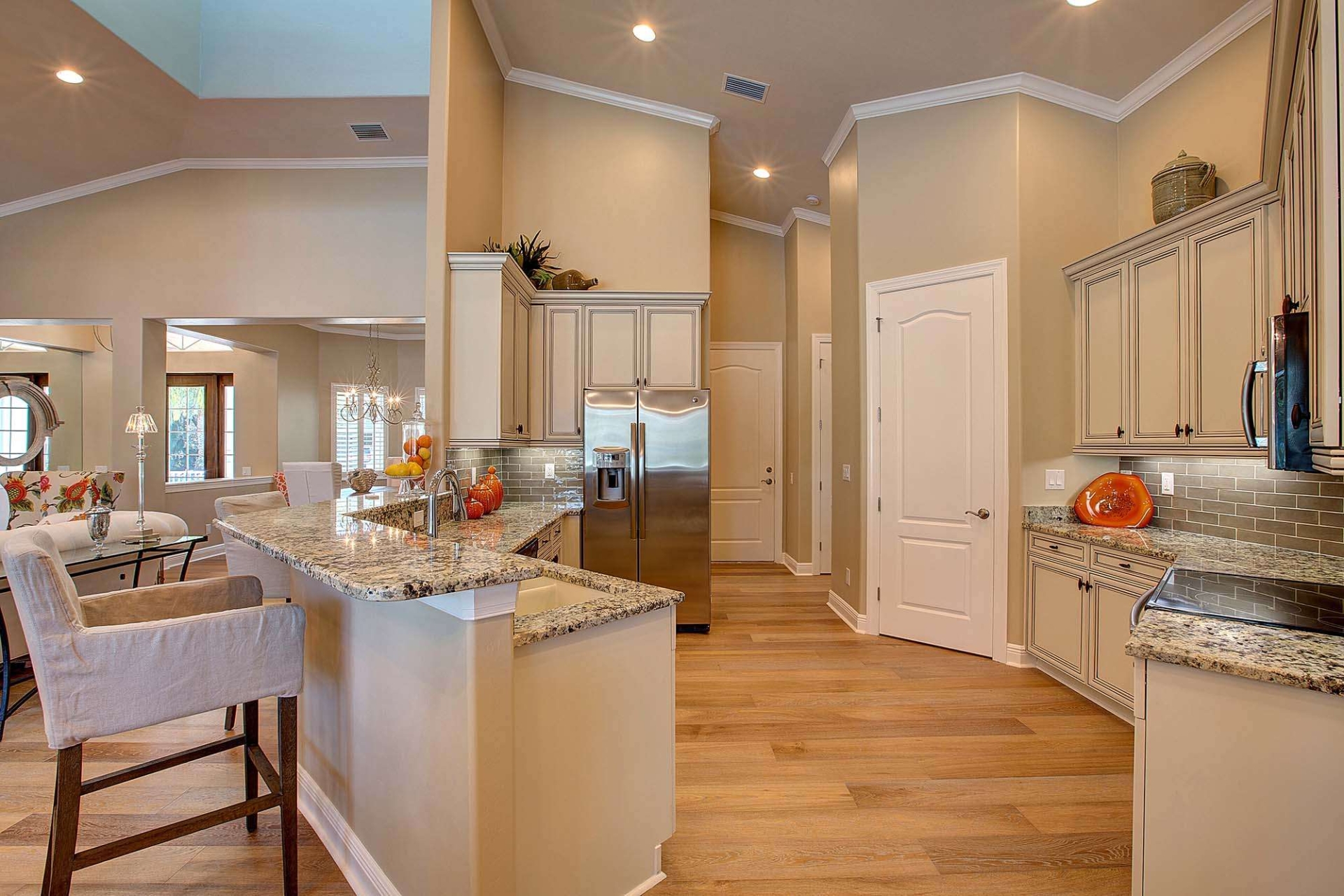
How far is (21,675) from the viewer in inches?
135

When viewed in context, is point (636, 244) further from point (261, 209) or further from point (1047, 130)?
point (261, 209)

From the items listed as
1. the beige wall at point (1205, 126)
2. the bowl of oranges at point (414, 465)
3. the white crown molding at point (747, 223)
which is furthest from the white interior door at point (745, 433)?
the bowl of oranges at point (414, 465)

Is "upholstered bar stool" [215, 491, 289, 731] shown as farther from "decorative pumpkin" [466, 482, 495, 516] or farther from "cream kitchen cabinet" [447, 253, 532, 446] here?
"cream kitchen cabinet" [447, 253, 532, 446]

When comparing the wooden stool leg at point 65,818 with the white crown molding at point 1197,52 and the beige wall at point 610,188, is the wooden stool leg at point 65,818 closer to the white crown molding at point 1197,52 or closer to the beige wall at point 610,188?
the beige wall at point 610,188

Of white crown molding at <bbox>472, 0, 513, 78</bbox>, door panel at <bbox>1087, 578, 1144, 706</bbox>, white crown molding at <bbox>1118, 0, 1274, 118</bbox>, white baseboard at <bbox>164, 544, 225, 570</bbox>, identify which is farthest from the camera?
white baseboard at <bbox>164, 544, 225, 570</bbox>

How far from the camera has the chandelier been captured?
8.73 metres

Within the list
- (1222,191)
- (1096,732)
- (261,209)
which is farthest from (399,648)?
(261,209)

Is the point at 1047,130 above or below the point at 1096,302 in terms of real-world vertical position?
above

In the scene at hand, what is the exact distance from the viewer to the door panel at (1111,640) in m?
2.81

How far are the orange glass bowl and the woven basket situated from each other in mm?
1401

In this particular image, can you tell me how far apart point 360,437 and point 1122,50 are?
947cm

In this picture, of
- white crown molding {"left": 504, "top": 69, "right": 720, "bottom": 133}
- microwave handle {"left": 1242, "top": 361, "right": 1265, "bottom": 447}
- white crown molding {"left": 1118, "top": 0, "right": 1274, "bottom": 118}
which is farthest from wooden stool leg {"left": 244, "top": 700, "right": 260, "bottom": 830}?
white crown molding {"left": 1118, "top": 0, "right": 1274, "bottom": 118}

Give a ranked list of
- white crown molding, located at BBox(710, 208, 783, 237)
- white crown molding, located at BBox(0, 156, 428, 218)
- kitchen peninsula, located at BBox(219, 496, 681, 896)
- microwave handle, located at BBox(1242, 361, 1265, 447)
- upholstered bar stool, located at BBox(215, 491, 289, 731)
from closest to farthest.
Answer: kitchen peninsula, located at BBox(219, 496, 681, 896), microwave handle, located at BBox(1242, 361, 1265, 447), upholstered bar stool, located at BBox(215, 491, 289, 731), white crown molding, located at BBox(0, 156, 428, 218), white crown molding, located at BBox(710, 208, 783, 237)

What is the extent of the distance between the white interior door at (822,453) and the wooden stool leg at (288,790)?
5.11 m
